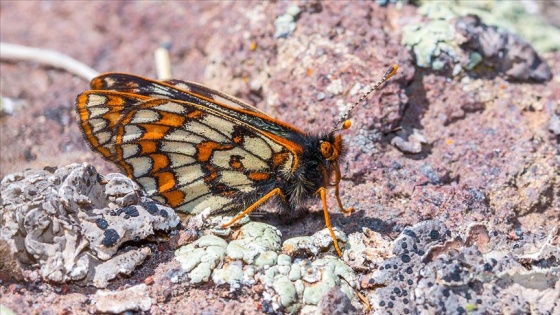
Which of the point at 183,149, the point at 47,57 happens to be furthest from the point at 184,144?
the point at 47,57

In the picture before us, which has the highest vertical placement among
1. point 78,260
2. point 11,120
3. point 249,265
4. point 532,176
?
point 11,120

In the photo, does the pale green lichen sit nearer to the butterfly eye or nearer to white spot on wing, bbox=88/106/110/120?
the butterfly eye

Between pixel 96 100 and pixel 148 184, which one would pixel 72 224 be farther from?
pixel 96 100

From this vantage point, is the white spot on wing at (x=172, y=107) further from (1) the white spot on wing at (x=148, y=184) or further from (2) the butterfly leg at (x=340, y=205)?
(2) the butterfly leg at (x=340, y=205)

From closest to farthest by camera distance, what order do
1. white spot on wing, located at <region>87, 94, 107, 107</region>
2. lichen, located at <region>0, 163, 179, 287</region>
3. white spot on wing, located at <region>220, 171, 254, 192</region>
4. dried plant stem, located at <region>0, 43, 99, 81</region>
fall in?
lichen, located at <region>0, 163, 179, 287</region>, white spot on wing, located at <region>87, 94, 107, 107</region>, white spot on wing, located at <region>220, 171, 254, 192</region>, dried plant stem, located at <region>0, 43, 99, 81</region>

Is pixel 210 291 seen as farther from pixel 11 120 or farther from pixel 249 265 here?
pixel 11 120

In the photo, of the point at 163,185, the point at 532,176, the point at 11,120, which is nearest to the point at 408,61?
the point at 532,176

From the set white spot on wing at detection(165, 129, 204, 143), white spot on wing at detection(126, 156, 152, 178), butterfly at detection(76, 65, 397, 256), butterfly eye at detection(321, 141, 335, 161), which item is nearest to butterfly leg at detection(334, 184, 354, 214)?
butterfly at detection(76, 65, 397, 256)
